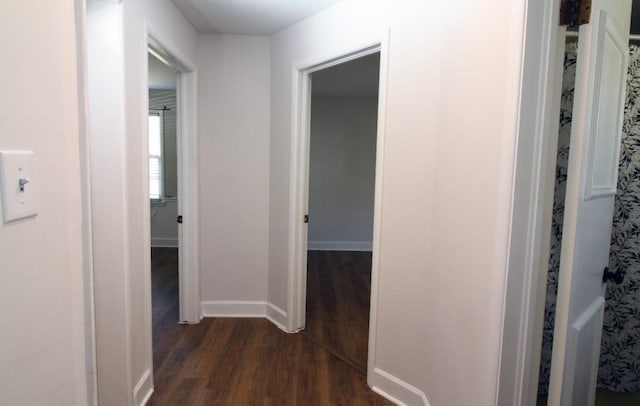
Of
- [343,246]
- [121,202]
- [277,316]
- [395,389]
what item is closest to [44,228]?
[121,202]

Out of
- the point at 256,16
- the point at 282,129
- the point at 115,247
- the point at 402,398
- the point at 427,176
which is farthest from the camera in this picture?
the point at 282,129

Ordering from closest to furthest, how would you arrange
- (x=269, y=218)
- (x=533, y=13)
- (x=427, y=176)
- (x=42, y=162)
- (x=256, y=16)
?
(x=42, y=162)
(x=533, y=13)
(x=427, y=176)
(x=256, y=16)
(x=269, y=218)

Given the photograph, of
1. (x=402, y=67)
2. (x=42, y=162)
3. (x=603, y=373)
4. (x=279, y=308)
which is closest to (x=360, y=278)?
(x=279, y=308)

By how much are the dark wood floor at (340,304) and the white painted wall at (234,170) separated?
597 millimetres

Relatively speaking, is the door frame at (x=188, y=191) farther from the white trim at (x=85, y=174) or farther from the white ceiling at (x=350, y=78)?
the white trim at (x=85, y=174)

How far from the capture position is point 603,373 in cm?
220

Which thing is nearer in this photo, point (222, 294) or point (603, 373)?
point (603, 373)

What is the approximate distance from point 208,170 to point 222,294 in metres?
1.06

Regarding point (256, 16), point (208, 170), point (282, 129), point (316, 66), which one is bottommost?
point (208, 170)

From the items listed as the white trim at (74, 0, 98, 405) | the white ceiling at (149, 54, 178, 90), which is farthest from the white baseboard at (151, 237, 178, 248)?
the white trim at (74, 0, 98, 405)

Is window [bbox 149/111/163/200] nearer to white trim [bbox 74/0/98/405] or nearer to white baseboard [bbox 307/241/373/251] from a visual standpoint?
white baseboard [bbox 307/241/373/251]

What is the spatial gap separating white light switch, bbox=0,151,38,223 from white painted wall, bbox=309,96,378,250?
5096mm

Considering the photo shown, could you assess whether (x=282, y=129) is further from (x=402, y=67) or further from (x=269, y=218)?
(x=402, y=67)

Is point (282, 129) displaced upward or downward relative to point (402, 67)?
downward
